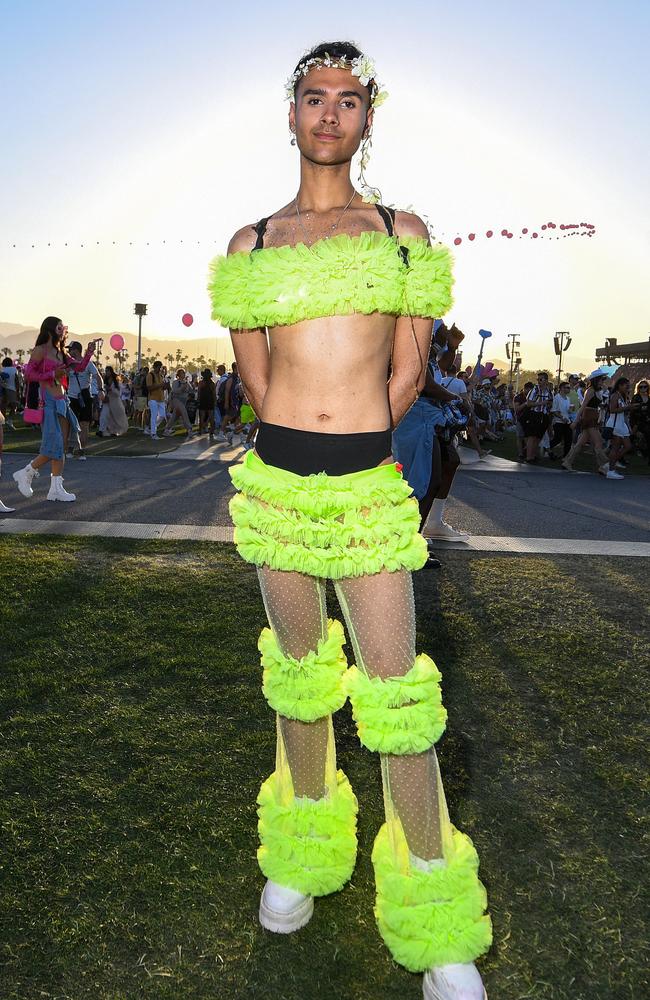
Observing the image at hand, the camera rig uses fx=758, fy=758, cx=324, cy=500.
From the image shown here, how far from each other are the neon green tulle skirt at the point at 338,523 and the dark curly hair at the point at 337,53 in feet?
3.32

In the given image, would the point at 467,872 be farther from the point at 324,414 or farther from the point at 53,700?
the point at 53,700

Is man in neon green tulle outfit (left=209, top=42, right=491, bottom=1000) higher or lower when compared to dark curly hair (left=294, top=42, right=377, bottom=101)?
lower

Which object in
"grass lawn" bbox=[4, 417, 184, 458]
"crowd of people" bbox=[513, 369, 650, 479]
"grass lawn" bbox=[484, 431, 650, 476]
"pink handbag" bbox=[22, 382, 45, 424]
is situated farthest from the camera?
"grass lawn" bbox=[484, 431, 650, 476]

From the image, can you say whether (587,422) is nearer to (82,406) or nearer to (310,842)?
(82,406)

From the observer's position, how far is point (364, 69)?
1945 mm

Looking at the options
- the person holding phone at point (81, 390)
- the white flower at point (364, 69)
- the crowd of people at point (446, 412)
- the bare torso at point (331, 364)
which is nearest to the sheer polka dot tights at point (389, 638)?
the bare torso at point (331, 364)

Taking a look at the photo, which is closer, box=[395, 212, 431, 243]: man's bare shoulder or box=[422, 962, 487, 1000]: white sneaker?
box=[422, 962, 487, 1000]: white sneaker

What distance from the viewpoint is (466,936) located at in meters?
1.85

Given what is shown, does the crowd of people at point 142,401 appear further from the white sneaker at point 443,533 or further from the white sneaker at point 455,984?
the white sneaker at point 455,984

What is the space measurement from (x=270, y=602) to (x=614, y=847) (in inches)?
57.3

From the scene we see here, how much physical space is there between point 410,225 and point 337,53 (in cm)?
47

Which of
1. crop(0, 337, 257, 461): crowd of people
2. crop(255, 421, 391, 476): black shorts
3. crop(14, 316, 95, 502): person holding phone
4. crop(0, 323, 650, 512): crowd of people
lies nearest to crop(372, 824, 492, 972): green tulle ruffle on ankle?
crop(255, 421, 391, 476): black shorts

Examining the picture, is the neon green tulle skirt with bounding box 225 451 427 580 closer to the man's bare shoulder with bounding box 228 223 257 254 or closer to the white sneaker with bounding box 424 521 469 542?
the man's bare shoulder with bounding box 228 223 257 254

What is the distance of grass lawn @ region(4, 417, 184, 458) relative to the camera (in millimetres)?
13680
